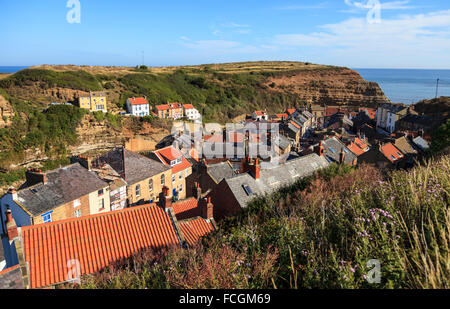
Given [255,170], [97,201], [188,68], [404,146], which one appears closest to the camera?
[255,170]

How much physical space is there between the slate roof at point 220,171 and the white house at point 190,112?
52.8 m

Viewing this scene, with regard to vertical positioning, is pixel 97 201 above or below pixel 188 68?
below

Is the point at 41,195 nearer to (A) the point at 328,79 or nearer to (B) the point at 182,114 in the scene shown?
(B) the point at 182,114

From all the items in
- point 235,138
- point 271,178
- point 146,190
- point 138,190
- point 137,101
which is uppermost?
point 137,101

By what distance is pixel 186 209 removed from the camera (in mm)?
18719

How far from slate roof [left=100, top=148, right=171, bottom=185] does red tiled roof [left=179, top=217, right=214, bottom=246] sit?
12443mm

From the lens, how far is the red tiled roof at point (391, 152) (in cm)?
3478

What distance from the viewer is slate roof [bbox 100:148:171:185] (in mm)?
27219

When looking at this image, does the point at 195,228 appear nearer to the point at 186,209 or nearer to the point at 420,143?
the point at 186,209

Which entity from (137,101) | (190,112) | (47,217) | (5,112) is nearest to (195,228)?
(47,217)

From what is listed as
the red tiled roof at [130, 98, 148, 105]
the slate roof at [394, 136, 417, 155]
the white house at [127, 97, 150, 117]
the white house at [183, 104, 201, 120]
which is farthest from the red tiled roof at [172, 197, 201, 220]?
the white house at [183, 104, 201, 120]

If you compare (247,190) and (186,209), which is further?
(247,190)

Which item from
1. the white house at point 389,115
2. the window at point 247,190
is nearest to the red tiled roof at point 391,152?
the window at point 247,190

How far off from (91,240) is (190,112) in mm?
66621
